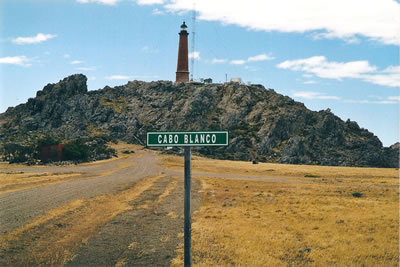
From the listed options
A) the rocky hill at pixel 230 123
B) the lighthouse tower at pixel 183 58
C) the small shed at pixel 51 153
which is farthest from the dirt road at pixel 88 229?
the lighthouse tower at pixel 183 58

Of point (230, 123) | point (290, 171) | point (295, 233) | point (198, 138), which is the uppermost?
point (230, 123)

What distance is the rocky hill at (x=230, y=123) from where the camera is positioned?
481 ft

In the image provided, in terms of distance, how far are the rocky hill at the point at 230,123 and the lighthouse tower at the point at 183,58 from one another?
16.0 metres

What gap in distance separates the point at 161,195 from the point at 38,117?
18602 centimetres

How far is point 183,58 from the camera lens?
15762 cm

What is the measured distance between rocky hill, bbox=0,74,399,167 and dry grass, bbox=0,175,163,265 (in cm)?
12181

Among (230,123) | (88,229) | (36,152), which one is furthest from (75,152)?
(230,123)

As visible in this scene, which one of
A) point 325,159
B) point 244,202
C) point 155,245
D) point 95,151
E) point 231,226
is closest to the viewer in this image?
point 155,245

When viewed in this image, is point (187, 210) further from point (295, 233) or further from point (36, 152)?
point (36, 152)

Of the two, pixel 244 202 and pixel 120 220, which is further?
pixel 244 202

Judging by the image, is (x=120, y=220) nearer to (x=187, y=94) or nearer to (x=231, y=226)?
(x=231, y=226)

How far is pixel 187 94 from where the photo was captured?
192625mm

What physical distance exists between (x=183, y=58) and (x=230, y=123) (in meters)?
42.6

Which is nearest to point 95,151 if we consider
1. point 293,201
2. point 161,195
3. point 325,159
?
point 161,195
